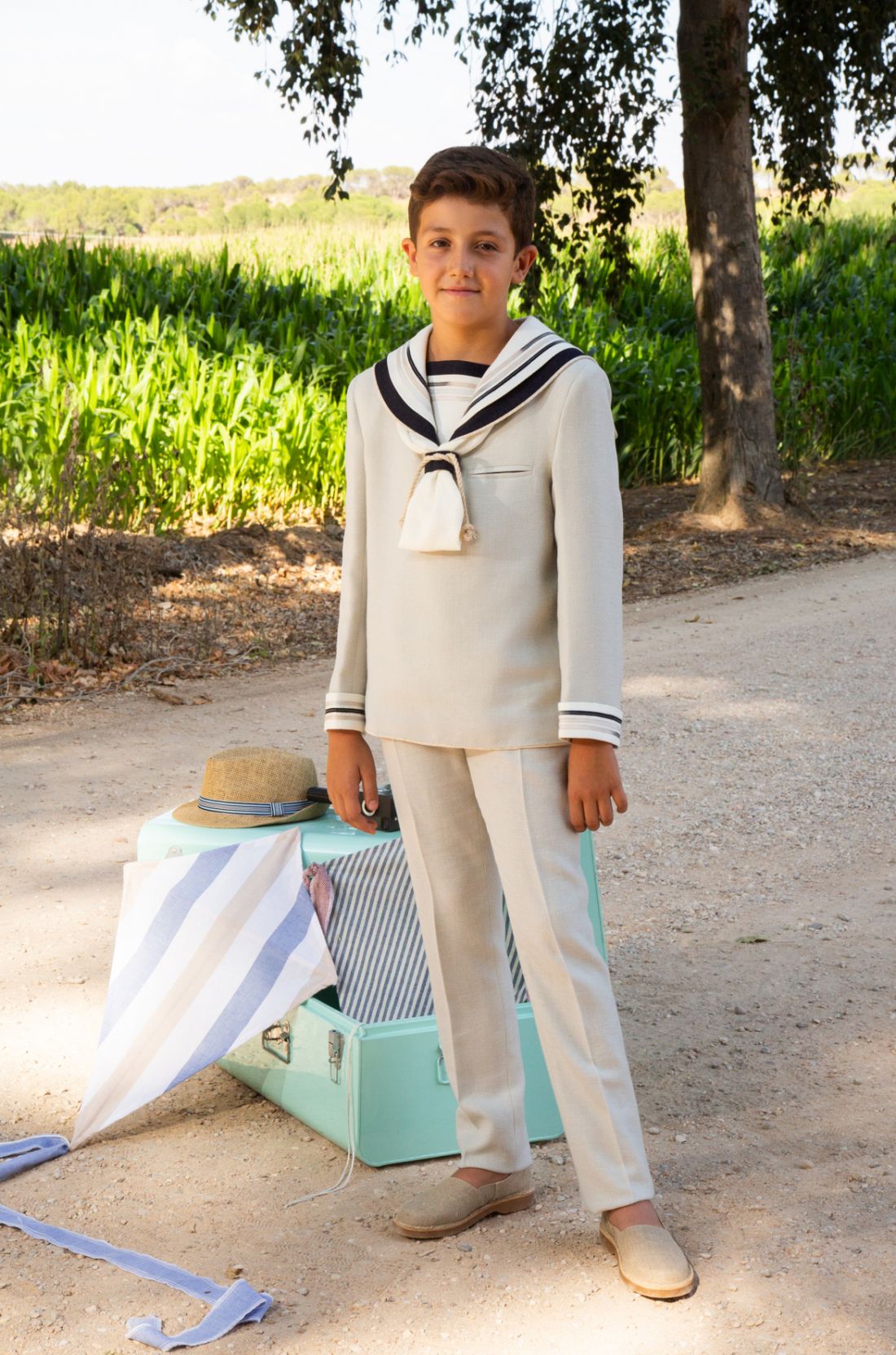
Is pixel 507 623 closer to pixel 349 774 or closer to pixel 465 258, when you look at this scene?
pixel 349 774

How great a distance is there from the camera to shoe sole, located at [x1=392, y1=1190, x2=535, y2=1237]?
8.01 ft

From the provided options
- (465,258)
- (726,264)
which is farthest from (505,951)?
(726,264)

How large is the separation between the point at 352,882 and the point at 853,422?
12495mm

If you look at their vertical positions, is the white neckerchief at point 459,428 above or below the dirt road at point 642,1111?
above

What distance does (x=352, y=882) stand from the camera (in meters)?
2.73

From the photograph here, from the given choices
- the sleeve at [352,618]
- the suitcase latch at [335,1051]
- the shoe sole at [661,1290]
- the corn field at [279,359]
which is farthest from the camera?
the corn field at [279,359]

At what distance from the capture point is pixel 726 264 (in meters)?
9.82

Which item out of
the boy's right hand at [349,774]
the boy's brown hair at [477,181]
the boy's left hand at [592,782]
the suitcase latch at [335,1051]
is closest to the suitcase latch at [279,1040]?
the suitcase latch at [335,1051]

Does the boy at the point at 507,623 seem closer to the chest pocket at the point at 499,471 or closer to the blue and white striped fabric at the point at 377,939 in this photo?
the chest pocket at the point at 499,471

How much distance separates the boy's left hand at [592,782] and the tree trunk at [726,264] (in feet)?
26.2

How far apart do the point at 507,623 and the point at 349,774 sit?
446 mm

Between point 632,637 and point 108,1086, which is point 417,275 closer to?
point 108,1086

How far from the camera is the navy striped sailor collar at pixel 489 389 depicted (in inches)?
85.6

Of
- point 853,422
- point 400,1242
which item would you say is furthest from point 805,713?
point 853,422
